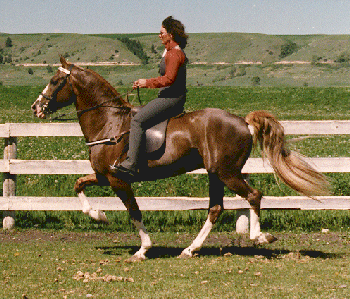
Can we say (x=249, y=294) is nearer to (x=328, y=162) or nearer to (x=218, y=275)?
(x=218, y=275)

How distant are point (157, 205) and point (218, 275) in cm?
300

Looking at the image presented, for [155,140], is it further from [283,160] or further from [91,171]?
[91,171]

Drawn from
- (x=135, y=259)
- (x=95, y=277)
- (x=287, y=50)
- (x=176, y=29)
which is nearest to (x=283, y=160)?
(x=176, y=29)

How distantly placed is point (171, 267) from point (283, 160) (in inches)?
82.6

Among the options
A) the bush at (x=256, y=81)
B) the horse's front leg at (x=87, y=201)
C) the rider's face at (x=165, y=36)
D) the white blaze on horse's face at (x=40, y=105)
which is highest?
the rider's face at (x=165, y=36)

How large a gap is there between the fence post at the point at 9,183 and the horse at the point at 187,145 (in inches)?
84.7

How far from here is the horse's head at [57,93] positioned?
27.8ft

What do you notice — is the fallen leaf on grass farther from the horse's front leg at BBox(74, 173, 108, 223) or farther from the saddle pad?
the saddle pad

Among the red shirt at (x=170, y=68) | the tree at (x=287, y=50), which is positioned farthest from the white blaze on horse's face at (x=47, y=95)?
the tree at (x=287, y=50)

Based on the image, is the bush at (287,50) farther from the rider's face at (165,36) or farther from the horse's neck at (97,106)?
the rider's face at (165,36)

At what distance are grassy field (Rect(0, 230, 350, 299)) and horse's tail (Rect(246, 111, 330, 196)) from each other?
92 centimetres

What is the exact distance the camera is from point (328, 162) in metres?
9.86

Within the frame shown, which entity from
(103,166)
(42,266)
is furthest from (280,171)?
(42,266)

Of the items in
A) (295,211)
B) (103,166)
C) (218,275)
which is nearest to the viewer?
(218,275)
